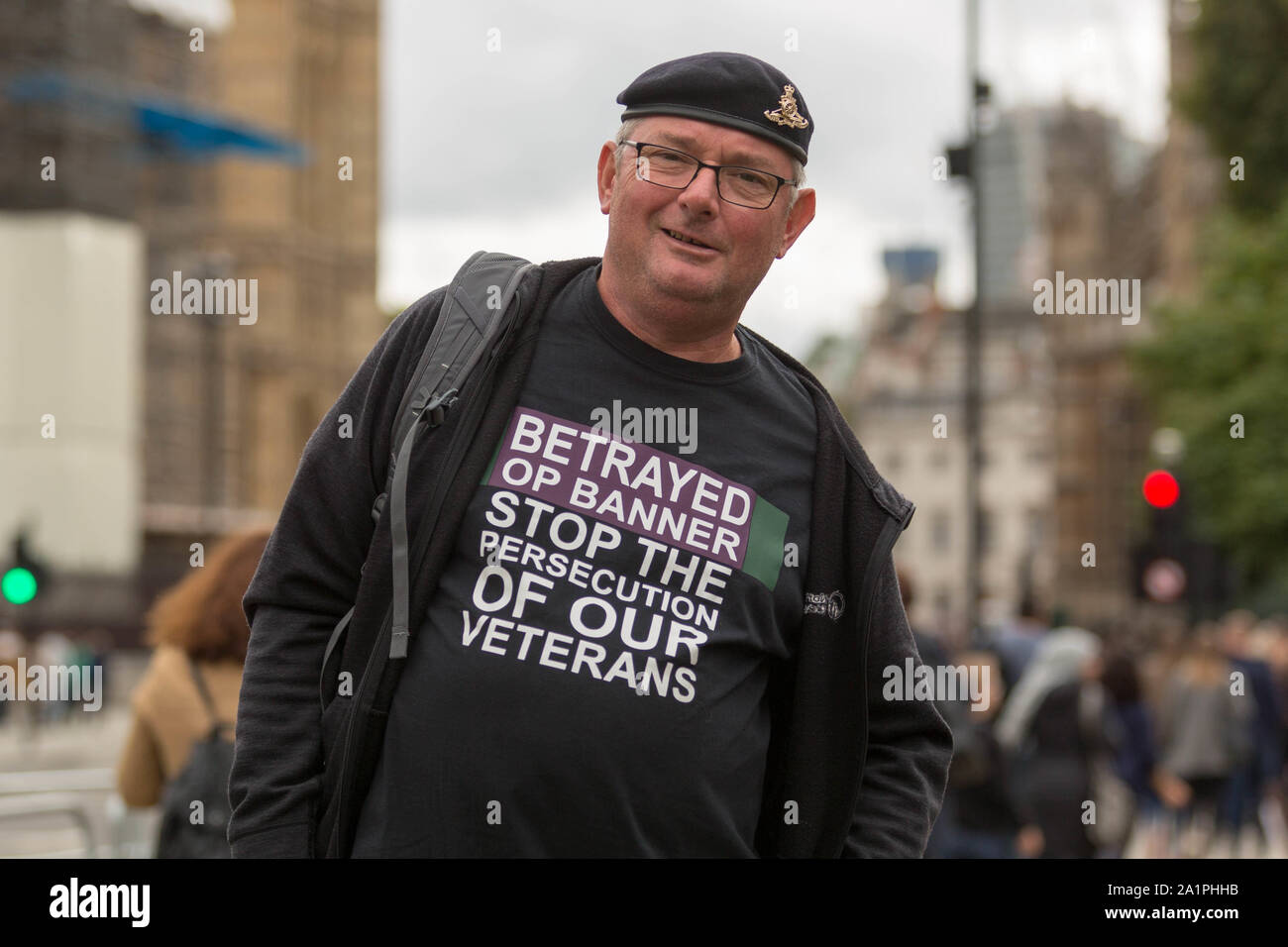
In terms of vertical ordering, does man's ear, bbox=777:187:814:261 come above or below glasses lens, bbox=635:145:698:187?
below

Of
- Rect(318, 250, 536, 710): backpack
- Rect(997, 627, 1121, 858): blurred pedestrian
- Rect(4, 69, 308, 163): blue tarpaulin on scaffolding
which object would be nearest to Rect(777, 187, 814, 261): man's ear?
Rect(318, 250, 536, 710): backpack

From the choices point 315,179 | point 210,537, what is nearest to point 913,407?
point 315,179

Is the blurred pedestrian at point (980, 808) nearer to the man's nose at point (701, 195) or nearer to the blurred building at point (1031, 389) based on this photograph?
the blurred building at point (1031, 389)

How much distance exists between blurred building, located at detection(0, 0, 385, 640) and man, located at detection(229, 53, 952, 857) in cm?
421

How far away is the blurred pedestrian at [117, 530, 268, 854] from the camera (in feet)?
18.5

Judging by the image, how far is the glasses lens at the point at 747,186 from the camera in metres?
2.92

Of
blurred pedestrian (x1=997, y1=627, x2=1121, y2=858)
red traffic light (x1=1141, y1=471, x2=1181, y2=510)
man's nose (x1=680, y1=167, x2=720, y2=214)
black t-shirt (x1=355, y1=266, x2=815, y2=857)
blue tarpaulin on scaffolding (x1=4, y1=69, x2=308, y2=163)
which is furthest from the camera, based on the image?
blue tarpaulin on scaffolding (x1=4, y1=69, x2=308, y2=163)

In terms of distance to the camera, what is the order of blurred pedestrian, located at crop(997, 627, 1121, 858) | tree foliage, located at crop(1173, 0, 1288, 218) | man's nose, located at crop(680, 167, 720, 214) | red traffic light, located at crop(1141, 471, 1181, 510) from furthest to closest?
tree foliage, located at crop(1173, 0, 1288, 218), red traffic light, located at crop(1141, 471, 1181, 510), blurred pedestrian, located at crop(997, 627, 1121, 858), man's nose, located at crop(680, 167, 720, 214)

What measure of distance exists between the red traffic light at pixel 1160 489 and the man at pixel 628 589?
1191 cm

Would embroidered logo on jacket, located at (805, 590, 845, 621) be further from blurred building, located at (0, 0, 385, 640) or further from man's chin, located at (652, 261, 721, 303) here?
blurred building, located at (0, 0, 385, 640)

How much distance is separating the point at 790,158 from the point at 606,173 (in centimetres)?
29

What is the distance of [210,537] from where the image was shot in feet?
174
